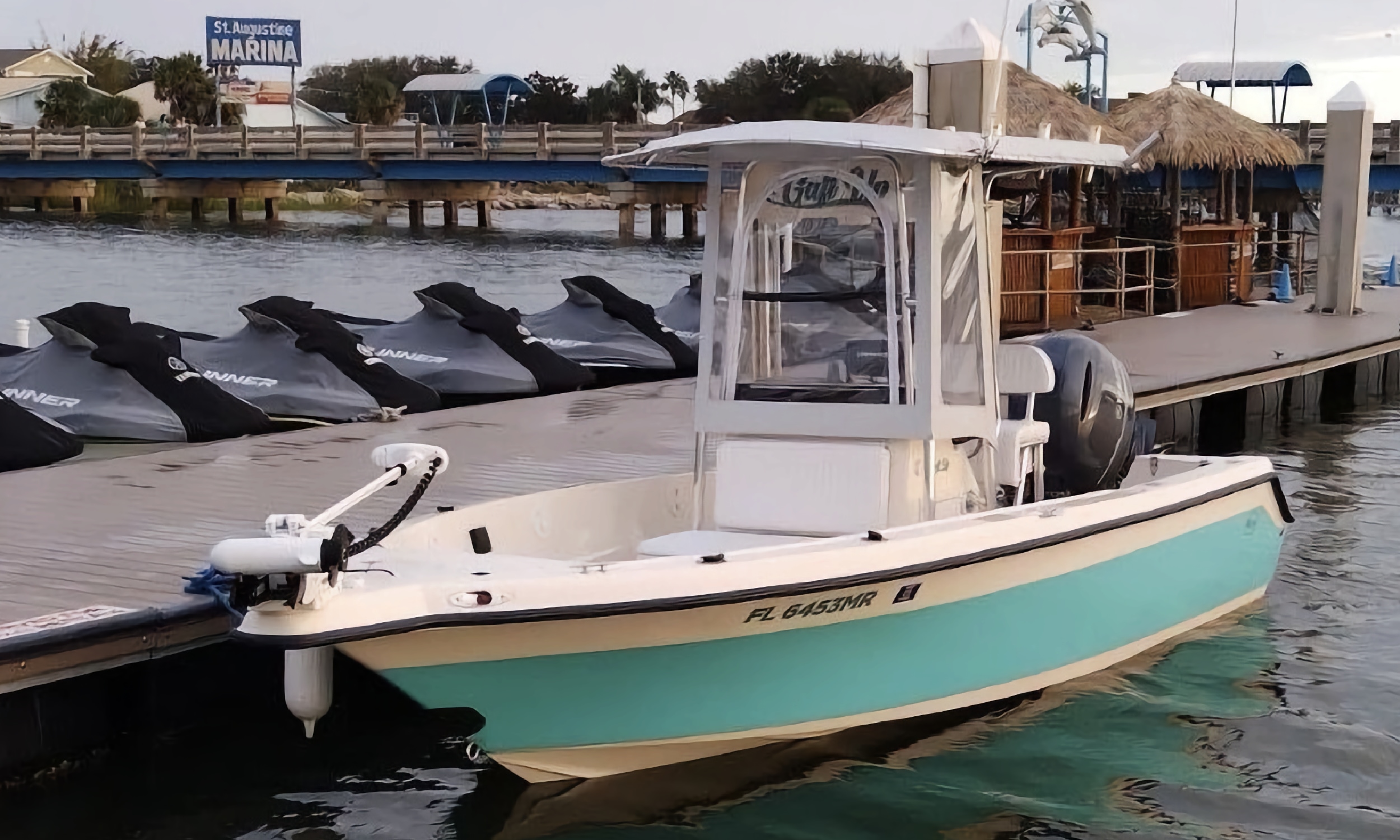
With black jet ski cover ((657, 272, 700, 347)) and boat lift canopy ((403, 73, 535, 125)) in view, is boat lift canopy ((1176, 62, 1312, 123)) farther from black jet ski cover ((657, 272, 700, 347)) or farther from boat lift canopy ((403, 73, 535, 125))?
A: boat lift canopy ((403, 73, 535, 125))

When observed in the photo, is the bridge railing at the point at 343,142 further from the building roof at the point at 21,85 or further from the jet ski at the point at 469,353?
the building roof at the point at 21,85

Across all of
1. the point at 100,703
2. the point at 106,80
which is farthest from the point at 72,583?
the point at 106,80

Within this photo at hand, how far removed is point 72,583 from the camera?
7398 millimetres

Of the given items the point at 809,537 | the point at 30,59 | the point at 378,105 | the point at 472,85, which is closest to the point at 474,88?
the point at 472,85

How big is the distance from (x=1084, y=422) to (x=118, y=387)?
757 cm

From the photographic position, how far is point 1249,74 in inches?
1722

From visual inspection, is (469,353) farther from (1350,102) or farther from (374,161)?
(374,161)

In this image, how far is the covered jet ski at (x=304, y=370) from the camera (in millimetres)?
13578

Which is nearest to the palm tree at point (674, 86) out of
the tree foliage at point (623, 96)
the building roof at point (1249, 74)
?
the tree foliage at point (623, 96)

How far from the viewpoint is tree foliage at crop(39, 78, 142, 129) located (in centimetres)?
8144

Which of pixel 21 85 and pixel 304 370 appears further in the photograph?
pixel 21 85

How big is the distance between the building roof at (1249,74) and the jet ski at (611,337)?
1044 inches

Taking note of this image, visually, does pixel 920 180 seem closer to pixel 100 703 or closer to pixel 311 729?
pixel 311 729

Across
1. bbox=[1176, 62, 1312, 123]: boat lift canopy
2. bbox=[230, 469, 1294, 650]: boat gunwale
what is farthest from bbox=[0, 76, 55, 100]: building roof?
bbox=[230, 469, 1294, 650]: boat gunwale
